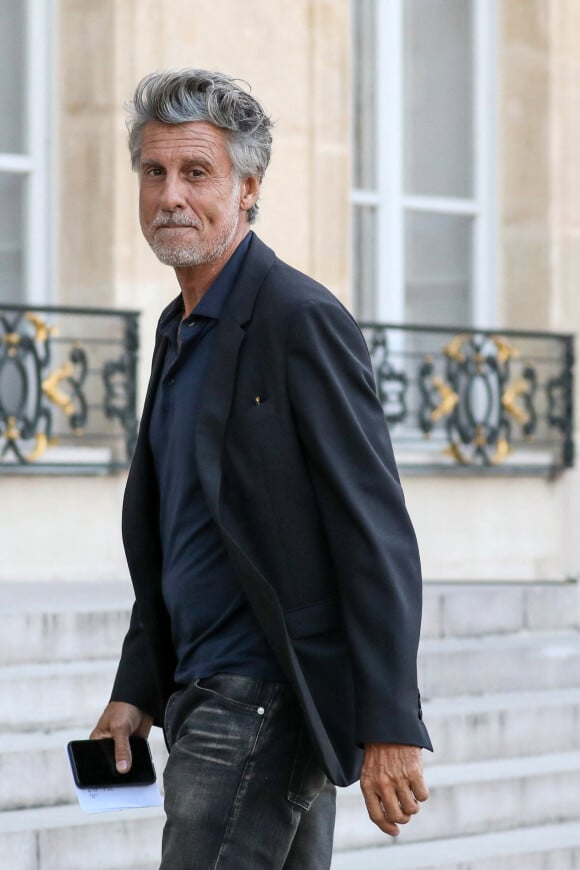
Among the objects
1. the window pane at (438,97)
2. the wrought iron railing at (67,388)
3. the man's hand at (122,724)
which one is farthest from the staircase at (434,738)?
the window pane at (438,97)

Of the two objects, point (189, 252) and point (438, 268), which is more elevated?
point (438, 268)

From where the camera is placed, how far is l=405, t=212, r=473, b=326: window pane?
8859 millimetres

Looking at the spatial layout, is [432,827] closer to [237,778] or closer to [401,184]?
[237,778]

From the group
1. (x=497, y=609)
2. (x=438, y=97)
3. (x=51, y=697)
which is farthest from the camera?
(x=438, y=97)

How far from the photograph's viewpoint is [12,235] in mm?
7695

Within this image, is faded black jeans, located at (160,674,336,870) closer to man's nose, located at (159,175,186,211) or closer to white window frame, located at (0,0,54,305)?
man's nose, located at (159,175,186,211)

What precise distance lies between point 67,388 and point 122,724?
4855 mm

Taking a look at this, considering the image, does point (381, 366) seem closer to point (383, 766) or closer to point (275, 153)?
point (275, 153)

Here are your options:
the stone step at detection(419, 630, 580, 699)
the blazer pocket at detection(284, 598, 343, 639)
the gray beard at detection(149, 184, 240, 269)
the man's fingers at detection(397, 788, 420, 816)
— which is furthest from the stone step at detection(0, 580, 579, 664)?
the man's fingers at detection(397, 788, 420, 816)

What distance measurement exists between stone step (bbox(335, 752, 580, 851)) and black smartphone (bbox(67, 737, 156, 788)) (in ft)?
8.16

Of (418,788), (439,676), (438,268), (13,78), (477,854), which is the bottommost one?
(477,854)

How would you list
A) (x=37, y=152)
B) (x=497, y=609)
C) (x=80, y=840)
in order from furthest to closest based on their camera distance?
(x=37, y=152)
(x=497, y=609)
(x=80, y=840)

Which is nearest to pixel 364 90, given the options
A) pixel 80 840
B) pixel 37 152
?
pixel 37 152

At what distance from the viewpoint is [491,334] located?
8484mm
